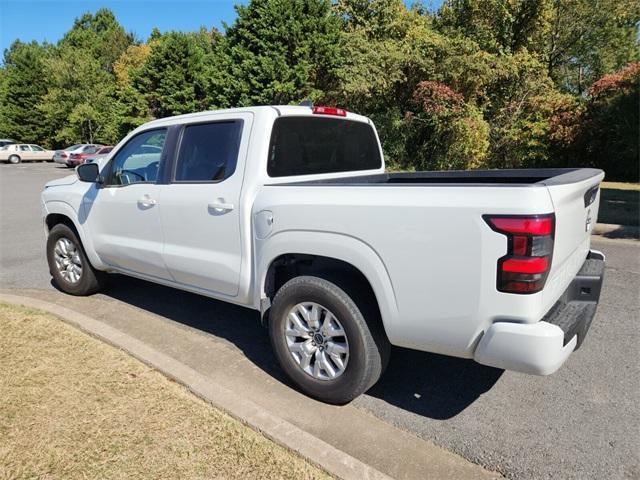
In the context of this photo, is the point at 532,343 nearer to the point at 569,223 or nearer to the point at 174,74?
the point at 569,223

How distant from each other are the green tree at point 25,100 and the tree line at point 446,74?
17.9 metres

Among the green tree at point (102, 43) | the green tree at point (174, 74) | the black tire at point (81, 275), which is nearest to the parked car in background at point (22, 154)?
the green tree at point (174, 74)

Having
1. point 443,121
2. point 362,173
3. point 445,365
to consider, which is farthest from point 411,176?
point 443,121

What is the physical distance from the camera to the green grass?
8.71 metres

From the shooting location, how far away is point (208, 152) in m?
3.90

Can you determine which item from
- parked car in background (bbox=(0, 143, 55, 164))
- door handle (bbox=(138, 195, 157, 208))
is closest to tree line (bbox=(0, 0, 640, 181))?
parked car in background (bbox=(0, 143, 55, 164))

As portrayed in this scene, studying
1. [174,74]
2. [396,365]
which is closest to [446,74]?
[396,365]

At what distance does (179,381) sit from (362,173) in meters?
2.34

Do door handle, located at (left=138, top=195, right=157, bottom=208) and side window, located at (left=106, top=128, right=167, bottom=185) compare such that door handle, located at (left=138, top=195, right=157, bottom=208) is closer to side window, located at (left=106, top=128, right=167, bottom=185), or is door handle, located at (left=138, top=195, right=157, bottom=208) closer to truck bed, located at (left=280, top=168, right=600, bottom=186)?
side window, located at (left=106, top=128, right=167, bottom=185)

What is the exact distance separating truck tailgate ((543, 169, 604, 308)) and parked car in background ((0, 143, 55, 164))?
1578 inches

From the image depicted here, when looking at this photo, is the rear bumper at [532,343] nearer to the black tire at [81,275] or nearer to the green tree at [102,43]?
the black tire at [81,275]

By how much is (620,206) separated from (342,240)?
31.5 ft

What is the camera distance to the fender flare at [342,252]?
2.82 meters

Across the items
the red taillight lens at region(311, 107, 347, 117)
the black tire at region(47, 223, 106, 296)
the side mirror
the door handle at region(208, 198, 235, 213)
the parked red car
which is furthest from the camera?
the parked red car
